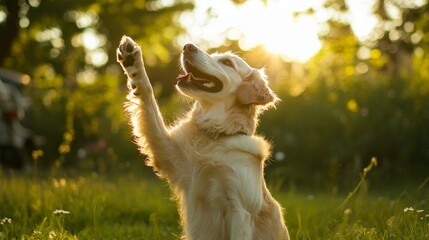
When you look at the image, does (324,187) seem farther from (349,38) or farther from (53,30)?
(53,30)

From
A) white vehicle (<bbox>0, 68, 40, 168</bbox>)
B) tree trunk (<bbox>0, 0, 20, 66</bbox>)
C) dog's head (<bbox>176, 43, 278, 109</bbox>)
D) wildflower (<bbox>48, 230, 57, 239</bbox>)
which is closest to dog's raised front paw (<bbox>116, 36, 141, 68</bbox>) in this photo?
dog's head (<bbox>176, 43, 278, 109</bbox>)

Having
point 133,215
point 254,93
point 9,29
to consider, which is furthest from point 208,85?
point 9,29

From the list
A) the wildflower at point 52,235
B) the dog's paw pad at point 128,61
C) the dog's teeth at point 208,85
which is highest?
the dog's teeth at point 208,85

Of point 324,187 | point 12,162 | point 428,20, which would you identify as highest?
point 428,20

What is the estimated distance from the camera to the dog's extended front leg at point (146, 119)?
13.3 feet

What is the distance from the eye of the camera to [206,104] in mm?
4492

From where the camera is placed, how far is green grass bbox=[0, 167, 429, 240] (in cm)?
416

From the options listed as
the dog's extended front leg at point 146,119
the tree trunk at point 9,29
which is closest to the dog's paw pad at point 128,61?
the dog's extended front leg at point 146,119

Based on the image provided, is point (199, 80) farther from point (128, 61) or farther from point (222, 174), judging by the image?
point (222, 174)

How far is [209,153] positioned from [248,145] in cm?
28

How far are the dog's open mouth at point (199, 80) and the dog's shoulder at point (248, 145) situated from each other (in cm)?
51

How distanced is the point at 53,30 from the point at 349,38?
9415mm

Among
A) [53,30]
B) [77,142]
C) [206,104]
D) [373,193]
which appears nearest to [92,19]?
[53,30]

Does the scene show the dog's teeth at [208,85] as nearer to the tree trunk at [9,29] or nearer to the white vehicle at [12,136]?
the white vehicle at [12,136]
